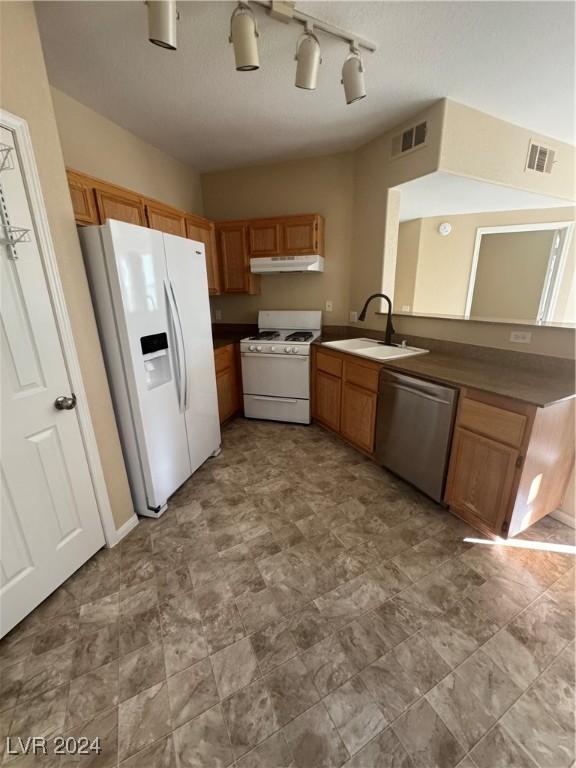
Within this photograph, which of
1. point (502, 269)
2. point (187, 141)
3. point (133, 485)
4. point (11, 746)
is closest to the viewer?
point (11, 746)

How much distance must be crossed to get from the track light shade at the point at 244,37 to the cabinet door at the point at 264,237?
182 centimetres

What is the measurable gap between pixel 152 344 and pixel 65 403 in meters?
0.56

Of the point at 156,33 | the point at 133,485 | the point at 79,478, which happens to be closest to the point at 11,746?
the point at 79,478

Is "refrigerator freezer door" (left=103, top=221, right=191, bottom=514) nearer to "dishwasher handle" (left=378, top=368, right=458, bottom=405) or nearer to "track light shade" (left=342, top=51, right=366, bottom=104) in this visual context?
"track light shade" (left=342, top=51, right=366, bottom=104)

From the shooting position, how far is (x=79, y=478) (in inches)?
62.7

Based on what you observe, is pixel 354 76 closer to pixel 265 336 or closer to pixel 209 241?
pixel 209 241

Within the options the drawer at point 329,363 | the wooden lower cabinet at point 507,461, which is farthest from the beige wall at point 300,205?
the wooden lower cabinet at point 507,461

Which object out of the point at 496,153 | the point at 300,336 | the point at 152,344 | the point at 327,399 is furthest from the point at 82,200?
the point at 496,153

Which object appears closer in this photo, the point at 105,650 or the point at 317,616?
the point at 105,650

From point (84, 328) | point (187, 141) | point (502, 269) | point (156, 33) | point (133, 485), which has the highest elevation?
point (187, 141)

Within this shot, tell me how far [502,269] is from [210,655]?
525cm

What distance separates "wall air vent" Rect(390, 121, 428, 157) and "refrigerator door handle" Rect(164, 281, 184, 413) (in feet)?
7.40

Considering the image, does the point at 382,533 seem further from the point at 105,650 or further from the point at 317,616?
the point at 105,650

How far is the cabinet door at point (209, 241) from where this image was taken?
119 inches
